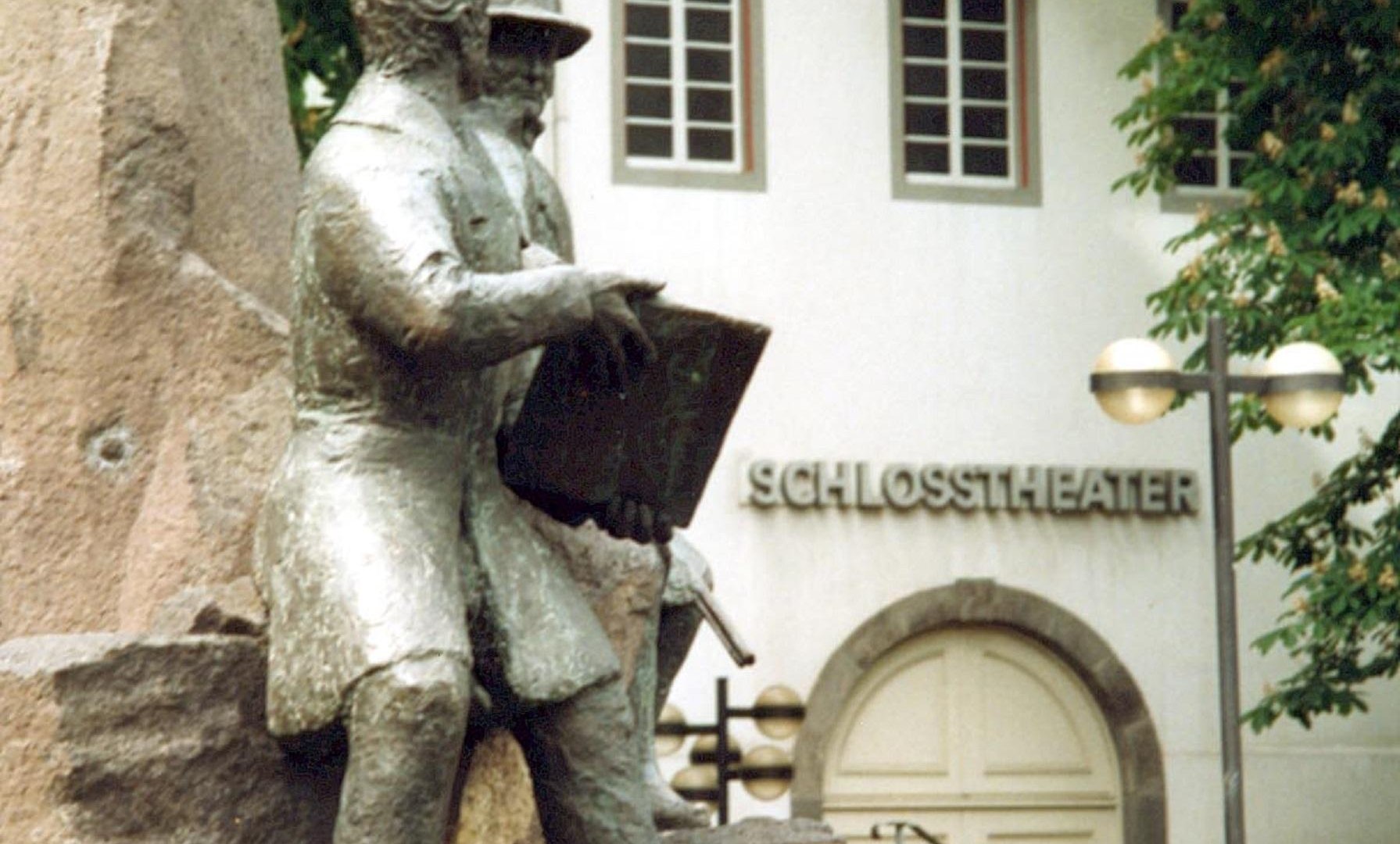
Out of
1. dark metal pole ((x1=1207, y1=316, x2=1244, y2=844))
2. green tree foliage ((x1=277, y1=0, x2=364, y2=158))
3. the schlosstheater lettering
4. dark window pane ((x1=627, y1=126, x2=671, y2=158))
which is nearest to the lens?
dark metal pole ((x1=1207, y1=316, x2=1244, y2=844))

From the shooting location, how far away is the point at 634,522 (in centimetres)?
774

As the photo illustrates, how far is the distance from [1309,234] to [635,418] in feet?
40.2

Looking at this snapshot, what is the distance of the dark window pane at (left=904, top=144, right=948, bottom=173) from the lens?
2445cm

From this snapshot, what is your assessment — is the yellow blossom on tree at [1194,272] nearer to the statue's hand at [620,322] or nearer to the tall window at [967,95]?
A: the tall window at [967,95]

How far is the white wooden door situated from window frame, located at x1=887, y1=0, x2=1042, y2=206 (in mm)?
2660

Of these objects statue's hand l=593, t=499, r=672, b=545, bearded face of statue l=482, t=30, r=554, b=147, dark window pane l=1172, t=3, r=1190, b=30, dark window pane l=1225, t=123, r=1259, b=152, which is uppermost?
dark window pane l=1172, t=3, r=1190, b=30

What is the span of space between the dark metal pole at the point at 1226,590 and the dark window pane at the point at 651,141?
8.53m

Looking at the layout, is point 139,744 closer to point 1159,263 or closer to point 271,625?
point 271,625

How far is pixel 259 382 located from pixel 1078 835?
16767 mm

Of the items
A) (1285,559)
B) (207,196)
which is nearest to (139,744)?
(207,196)

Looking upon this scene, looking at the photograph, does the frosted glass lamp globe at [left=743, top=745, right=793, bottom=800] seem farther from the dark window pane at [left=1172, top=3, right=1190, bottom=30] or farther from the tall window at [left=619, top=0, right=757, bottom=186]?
the dark window pane at [left=1172, top=3, right=1190, bottom=30]

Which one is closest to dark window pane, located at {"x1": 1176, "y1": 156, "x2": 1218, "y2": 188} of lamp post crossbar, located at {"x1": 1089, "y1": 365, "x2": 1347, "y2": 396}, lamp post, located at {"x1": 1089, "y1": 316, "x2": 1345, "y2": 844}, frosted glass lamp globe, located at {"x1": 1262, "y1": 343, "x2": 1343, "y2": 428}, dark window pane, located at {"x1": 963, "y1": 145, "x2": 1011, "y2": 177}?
dark window pane, located at {"x1": 963, "y1": 145, "x2": 1011, "y2": 177}

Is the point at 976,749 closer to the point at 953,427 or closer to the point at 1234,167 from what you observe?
the point at 953,427

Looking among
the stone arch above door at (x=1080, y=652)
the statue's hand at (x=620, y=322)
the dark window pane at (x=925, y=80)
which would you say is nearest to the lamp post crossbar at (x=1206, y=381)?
the statue's hand at (x=620, y=322)
